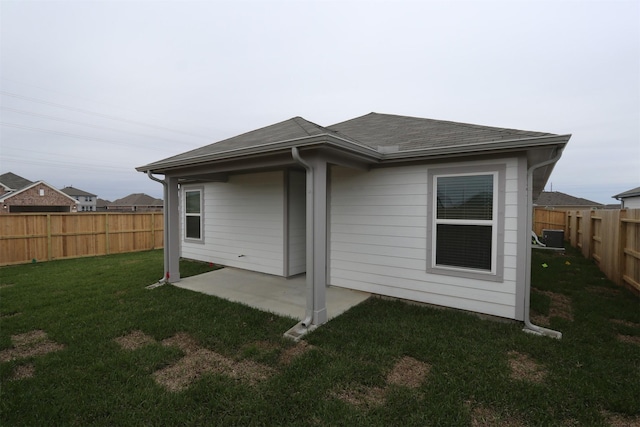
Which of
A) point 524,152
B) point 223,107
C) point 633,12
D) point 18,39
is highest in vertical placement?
point 223,107

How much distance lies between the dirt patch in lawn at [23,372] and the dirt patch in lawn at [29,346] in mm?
239

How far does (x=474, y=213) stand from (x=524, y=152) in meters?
1.03

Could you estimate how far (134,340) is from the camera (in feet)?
11.7

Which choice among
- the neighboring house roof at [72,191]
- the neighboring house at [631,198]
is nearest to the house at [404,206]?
the neighboring house at [631,198]

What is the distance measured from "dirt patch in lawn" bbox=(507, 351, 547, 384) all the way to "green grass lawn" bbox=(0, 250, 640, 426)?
0.06 feet

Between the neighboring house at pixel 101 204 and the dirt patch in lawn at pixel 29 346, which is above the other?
the neighboring house at pixel 101 204

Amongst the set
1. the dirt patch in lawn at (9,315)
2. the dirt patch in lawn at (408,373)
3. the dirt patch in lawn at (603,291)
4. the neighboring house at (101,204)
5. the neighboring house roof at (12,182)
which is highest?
the neighboring house roof at (12,182)

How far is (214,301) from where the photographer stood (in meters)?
5.01

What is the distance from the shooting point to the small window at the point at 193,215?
28.2 feet

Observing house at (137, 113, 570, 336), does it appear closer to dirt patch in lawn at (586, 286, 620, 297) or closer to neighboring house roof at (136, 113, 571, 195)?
neighboring house roof at (136, 113, 571, 195)

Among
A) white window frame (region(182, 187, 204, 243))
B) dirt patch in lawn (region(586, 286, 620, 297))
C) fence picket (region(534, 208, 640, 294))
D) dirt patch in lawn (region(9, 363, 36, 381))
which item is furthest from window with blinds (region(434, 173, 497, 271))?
white window frame (region(182, 187, 204, 243))

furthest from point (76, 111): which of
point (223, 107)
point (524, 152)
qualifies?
point (524, 152)

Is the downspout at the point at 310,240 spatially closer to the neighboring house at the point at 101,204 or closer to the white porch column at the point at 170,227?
the white porch column at the point at 170,227

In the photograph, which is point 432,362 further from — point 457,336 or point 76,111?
point 76,111
